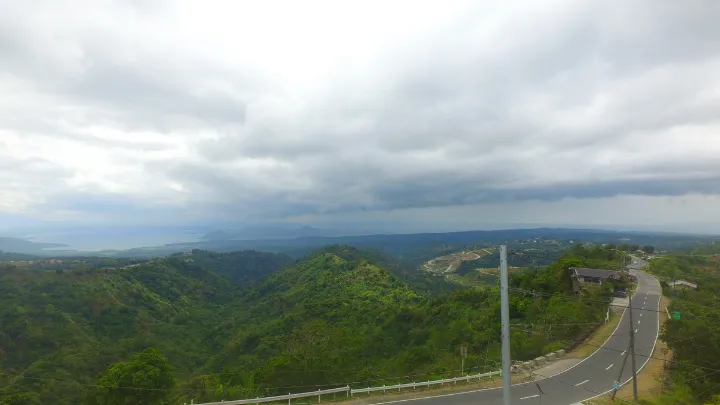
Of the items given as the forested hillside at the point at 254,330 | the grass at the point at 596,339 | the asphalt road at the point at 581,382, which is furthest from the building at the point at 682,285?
the asphalt road at the point at 581,382

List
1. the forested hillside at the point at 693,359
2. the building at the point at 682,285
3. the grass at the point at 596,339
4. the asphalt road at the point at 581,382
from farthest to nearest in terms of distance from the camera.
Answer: the building at the point at 682,285, the grass at the point at 596,339, the asphalt road at the point at 581,382, the forested hillside at the point at 693,359

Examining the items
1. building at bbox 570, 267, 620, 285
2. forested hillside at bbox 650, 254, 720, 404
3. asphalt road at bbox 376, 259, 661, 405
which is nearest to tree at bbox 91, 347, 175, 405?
asphalt road at bbox 376, 259, 661, 405

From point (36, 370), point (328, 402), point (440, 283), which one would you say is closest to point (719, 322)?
point (328, 402)

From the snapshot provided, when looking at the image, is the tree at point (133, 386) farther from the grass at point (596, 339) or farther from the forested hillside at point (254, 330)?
the grass at point (596, 339)

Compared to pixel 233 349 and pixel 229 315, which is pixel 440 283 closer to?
pixel 229 315

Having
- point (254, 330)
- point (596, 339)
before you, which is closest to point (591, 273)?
point (596, 339)
